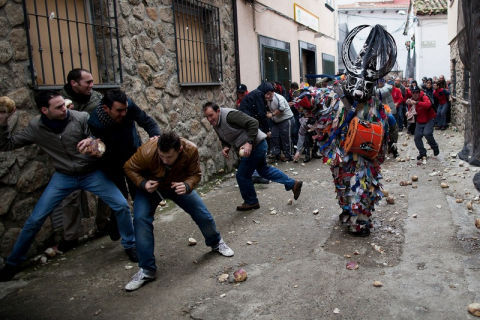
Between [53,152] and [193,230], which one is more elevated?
[53,152]

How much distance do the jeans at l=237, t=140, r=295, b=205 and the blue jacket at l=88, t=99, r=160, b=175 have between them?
1.67 meters

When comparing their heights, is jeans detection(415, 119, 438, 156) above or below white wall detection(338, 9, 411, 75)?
below

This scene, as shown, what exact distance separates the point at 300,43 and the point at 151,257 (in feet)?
36.9

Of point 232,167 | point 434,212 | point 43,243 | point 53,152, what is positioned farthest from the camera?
point 232,167

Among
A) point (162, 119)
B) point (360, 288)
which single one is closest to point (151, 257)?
point (360, 288)

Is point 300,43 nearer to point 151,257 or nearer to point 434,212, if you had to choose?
point 434,212

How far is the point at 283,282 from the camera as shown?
12.3ft

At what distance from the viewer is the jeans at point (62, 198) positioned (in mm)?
3893

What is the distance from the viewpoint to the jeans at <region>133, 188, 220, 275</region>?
Answer: 3.86m

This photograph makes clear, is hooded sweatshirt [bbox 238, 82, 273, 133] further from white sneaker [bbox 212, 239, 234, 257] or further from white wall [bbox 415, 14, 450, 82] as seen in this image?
white wall [bbox 415, 14, 450, 82]

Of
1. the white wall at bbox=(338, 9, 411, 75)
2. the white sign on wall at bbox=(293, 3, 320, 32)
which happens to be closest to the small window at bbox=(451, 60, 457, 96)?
the white sign on wall at bbox=(293, 3, 320, 32)

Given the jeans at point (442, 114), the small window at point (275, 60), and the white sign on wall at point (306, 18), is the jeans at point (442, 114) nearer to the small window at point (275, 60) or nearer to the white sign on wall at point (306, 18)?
the white sign on wall at point (306, 18)

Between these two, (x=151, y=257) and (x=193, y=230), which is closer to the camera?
(x=151, y=257)

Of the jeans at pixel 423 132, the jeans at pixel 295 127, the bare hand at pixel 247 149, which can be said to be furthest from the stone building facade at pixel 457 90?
the bare hand at pixel 247 149
